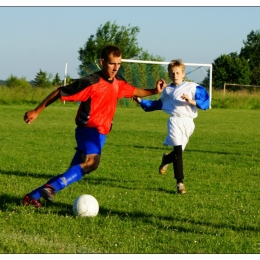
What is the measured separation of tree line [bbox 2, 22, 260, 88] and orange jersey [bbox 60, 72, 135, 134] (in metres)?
24.4

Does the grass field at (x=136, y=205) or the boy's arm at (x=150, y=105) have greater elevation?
the boy's arm at (x=150, y=105)

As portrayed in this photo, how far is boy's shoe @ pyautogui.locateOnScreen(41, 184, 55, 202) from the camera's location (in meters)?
6.66

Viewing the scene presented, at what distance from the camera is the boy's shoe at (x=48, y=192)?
6.66 meters

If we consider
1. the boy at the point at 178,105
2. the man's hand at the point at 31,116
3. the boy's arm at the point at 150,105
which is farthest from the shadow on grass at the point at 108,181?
the man's hand at the point at 31,116

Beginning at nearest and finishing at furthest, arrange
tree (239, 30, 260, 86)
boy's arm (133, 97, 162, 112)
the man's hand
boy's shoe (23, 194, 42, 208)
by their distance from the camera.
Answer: the man's hand → boy's shoe (23, 194, 42, 208) → boy's arm (133, 97, 162, 112) → tree (239, 30, 260, 86)

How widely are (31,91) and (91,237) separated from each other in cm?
3443

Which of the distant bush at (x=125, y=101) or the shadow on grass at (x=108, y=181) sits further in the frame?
the distant bush at (x=125, y=101)

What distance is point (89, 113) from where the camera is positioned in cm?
693

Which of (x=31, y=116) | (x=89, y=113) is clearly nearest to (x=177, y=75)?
(x=89, y=113)

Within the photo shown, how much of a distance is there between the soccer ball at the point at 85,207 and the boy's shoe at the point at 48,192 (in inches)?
13.5

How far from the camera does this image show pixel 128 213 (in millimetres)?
6715

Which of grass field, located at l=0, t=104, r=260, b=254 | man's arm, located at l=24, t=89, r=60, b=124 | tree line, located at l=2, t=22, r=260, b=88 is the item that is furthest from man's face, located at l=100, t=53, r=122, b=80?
tree line, located at l=2, t=22, r=260, b=88

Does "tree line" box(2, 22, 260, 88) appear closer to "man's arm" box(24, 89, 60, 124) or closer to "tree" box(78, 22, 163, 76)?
"tree" box(78, 22, 163, 76)

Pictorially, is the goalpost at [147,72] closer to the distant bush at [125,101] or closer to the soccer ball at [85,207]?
the distant bush at [125,101]
